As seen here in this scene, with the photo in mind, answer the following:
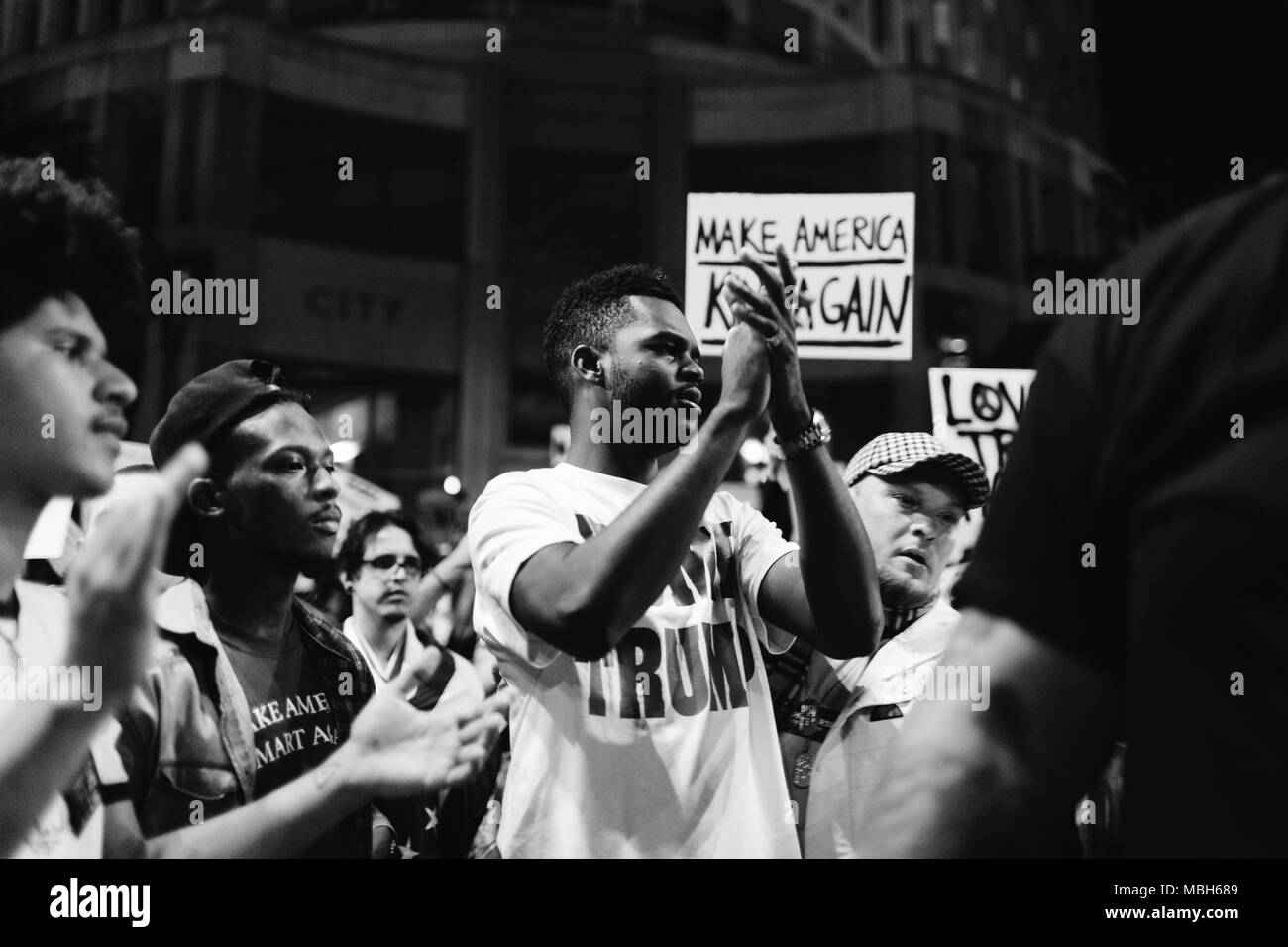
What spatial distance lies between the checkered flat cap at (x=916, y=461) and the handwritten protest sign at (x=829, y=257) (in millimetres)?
970

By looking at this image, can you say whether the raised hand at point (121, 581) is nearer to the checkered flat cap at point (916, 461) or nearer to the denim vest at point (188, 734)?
the denim vest at point (188, 734)

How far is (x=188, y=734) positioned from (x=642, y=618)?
2.43ft

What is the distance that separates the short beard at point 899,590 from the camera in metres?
2.67

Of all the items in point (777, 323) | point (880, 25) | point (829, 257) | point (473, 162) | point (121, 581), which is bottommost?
point (121, 581)

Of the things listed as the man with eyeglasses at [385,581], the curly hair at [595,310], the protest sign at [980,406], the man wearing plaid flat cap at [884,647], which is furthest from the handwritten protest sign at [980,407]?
the curly hair at [595,310]

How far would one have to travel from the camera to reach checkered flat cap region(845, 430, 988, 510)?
9.07ft

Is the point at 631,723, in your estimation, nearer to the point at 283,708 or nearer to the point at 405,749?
the point at 405,749

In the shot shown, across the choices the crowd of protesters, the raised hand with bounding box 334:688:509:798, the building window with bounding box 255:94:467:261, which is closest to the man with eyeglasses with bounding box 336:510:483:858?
the crowd of protesters

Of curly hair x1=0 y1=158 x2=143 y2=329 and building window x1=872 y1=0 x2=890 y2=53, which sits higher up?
building window x1=872 y1=0 x2=890 y2=53

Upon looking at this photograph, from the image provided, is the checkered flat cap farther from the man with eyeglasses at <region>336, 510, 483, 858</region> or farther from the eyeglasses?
the eyeglasses

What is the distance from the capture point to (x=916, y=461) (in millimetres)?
2744

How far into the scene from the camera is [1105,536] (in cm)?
94

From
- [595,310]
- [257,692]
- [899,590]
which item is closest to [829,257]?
[899,590]

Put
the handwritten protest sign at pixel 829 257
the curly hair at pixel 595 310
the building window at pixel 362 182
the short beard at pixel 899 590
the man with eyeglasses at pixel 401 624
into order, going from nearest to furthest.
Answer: the curly hair at pixel 595 310 → the short beard at pixel 899 590 → the man with eyeglasses at pixel 401 624 → the handwritten protest sign at pixel 829 257 → the building window at pixel 362 182
